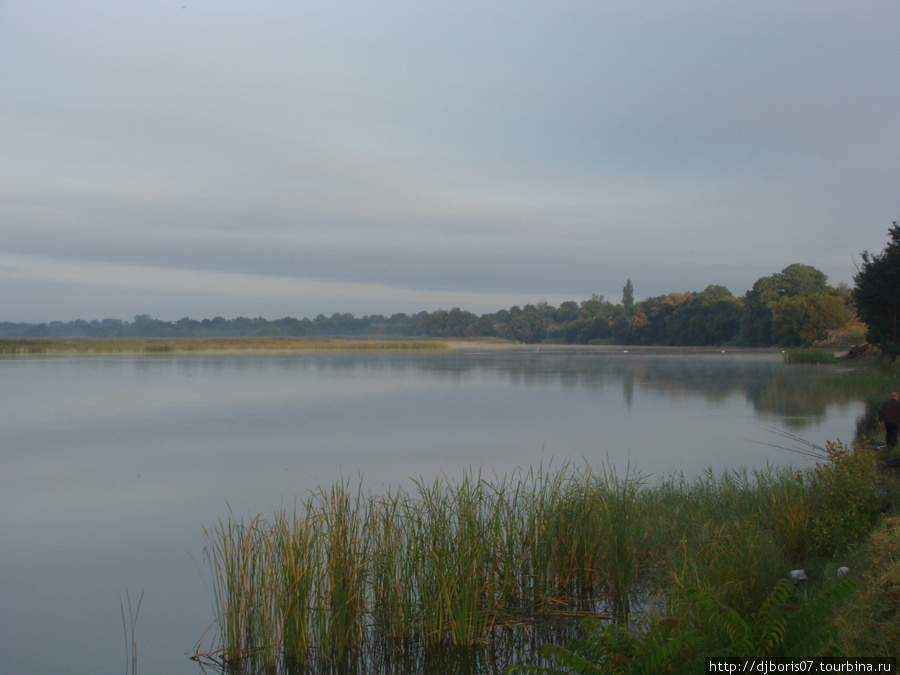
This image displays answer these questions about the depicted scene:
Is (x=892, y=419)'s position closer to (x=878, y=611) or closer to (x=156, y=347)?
(x=878, y=611)

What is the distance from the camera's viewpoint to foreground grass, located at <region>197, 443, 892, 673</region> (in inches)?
183

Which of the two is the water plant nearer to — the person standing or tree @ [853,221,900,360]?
the person standing

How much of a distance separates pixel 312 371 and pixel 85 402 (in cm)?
1648

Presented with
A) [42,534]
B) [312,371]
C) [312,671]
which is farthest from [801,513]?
[312,371]

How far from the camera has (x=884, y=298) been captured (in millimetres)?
23547

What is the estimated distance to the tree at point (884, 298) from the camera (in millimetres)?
23391

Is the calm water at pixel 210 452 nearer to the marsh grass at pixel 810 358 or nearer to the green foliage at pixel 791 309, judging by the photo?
the marsh grass at pixel 810 358

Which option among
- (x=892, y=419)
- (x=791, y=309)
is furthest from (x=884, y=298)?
(x=791, y=309)

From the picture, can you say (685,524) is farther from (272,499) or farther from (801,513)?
(272,499)

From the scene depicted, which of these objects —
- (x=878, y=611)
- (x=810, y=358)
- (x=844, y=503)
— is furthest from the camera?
(x=810, y=358)

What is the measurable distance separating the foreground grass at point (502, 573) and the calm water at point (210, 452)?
0.85m

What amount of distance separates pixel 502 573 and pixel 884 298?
938 inches

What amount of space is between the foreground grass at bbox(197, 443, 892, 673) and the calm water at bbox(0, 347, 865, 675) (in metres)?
0.85

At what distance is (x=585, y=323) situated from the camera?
123 m
